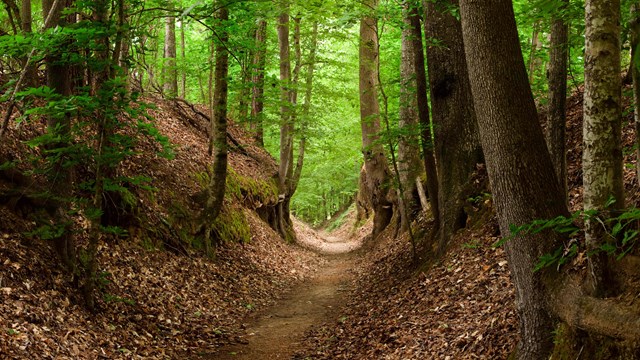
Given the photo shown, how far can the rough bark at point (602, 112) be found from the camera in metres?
3.09

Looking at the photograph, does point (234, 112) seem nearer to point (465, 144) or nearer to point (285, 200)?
point (285, 200)

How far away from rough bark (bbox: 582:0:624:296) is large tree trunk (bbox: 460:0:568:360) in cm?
83

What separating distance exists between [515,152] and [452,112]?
168 inches

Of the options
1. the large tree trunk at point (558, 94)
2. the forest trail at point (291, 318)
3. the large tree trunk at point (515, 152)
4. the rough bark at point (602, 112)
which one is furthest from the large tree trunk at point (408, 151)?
the rough bark at point (602, 112)

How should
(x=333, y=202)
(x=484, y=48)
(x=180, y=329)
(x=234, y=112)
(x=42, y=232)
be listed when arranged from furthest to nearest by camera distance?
(x=333, y=202) < (x=234, y=112) < (x=180, y=329) < (x=42, y=232) < (x=484, y=48)

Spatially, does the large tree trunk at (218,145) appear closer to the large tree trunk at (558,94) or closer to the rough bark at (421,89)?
the rough bark at (421,89)

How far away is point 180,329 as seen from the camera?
7262mm

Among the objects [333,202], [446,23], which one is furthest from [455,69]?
[333,202]

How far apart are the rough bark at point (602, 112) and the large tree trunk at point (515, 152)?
826 millimetres

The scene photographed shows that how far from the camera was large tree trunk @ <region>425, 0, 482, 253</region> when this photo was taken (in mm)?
8180

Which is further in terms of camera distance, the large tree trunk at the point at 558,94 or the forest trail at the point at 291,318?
the forest trail at the point at 291,318

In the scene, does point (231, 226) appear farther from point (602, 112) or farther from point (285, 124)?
point (602, 112)

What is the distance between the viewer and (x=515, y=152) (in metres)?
4.16

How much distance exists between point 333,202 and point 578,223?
1668 inches
